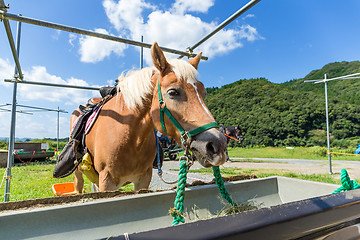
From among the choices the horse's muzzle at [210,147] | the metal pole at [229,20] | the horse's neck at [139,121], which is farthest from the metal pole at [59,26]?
the horse's muzzle at [210,147]

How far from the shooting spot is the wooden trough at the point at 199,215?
59 cm

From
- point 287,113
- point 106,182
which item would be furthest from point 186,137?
point 287,113

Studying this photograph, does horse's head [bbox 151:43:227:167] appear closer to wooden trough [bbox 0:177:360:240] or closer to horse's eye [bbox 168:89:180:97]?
horse's eye [bbox 168:89:180:97]

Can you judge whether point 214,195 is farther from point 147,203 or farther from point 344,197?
point 344,197

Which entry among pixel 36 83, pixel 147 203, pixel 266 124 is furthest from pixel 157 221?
pixel 266 124

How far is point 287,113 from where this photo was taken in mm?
40281

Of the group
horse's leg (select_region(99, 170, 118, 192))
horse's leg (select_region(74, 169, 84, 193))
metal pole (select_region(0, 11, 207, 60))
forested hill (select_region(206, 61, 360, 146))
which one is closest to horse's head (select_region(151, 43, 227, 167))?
metal pole (select_region(0, 11, 207, 60))

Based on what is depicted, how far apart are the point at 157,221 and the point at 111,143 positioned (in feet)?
2.83

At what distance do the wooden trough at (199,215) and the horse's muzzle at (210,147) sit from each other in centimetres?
44

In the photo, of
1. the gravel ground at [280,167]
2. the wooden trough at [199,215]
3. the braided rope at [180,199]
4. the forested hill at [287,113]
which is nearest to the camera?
the wooden trough at [199,215]

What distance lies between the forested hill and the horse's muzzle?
33.9 metres

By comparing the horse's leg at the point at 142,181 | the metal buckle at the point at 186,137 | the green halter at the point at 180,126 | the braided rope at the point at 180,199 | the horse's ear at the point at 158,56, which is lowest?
the horse's leg at the point at 142,181

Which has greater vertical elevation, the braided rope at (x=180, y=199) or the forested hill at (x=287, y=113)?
the forested hill at (x=287, y=113)

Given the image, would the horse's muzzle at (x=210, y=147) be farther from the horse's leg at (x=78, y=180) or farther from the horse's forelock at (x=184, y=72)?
the horse's leg at (x=78, y=180)
